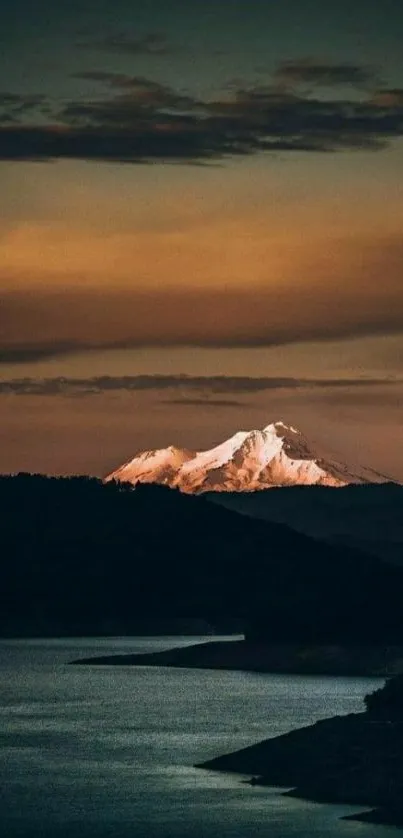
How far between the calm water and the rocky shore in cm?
96

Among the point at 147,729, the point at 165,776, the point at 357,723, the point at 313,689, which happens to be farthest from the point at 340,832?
the point at 313,689

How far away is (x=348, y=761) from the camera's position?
86.8 m

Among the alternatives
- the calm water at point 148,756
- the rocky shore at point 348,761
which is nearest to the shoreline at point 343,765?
the rocky shore at point 348,761

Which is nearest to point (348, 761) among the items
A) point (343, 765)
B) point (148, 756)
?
point (343, 765)

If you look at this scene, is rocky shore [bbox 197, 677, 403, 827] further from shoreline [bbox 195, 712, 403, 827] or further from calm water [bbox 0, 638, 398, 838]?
calm water [bbox 0, 638, 398, 838]

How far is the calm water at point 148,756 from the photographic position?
8331 centimetres

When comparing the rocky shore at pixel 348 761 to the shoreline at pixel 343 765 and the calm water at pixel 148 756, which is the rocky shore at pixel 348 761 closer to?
the shoreline at pixel 343 765

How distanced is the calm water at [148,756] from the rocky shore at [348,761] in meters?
0.96

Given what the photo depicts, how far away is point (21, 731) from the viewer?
131 metres

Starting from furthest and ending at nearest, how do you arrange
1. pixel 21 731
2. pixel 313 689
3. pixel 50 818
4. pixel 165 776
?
pixel 313 689
pixel 21 731
pixel 165 776
pixel 50 818

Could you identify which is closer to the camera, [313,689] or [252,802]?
[252,802]

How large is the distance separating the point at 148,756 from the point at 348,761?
25.9 m

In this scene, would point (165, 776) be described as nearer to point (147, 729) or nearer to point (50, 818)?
point (50, 818)

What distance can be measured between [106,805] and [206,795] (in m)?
4.09
